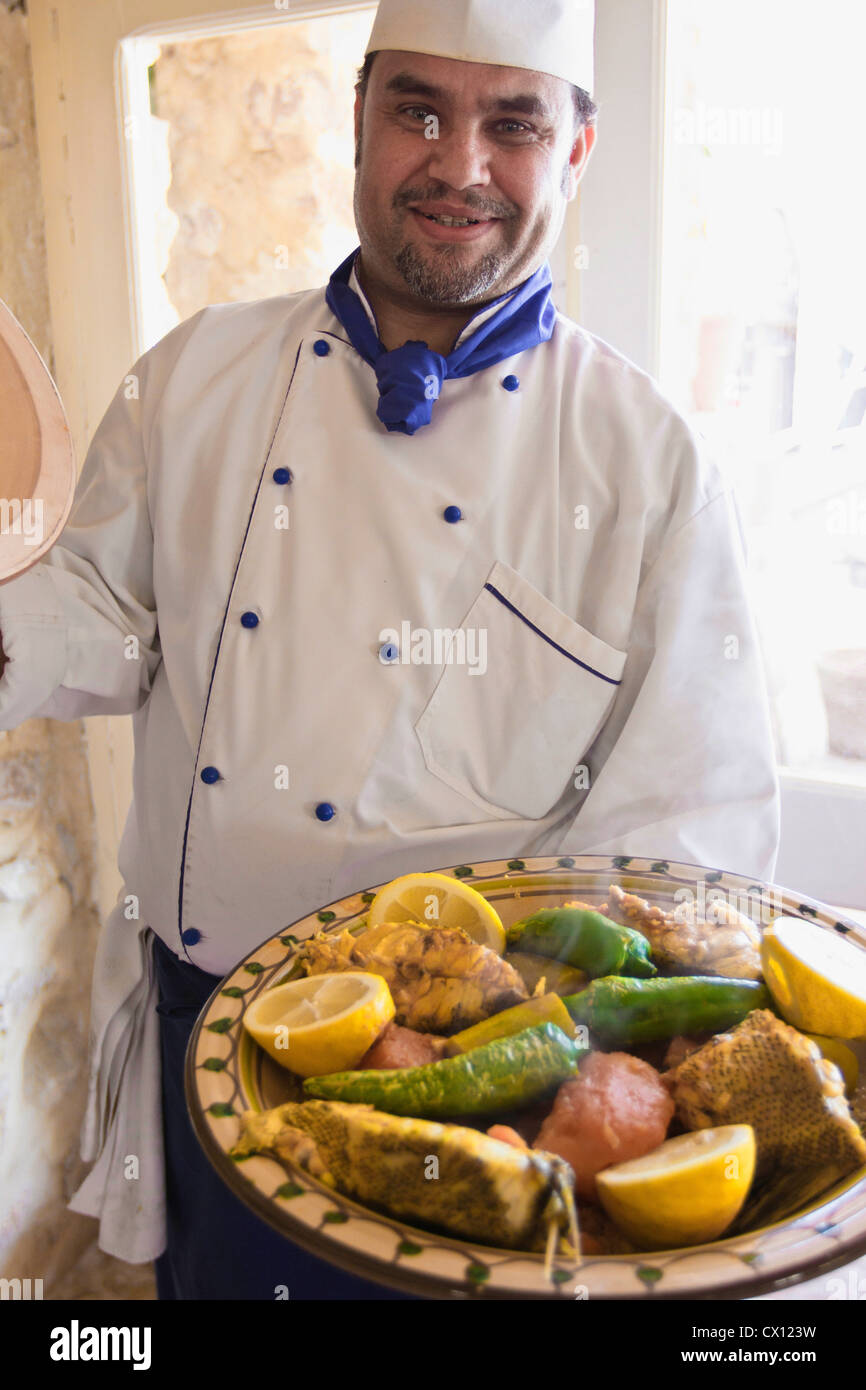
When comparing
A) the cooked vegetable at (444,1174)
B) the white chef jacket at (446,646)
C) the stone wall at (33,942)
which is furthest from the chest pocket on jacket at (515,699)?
the stone wall at (33,942)

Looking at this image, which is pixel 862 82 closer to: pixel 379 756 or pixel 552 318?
pixel 552 318

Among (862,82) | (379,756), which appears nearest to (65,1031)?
(379,756)

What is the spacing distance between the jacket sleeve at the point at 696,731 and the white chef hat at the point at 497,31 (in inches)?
22.1

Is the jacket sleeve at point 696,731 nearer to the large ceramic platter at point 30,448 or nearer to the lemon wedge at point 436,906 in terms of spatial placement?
the lemon wedge at point 436,906

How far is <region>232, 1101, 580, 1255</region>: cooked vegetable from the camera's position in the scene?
624 mm

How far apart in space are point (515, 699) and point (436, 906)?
435 millimetres

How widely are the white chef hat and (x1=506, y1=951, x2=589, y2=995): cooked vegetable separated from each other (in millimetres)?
1009

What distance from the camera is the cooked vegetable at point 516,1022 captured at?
30.5 inches

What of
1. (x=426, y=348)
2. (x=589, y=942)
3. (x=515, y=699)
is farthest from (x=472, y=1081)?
(x=426, y=348)

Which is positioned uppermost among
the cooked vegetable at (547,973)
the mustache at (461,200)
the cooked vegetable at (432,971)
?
the mustache at (461,200)

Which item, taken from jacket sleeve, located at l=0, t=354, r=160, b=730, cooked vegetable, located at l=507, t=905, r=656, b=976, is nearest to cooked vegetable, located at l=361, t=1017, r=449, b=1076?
cooked vegetable, located at l=507, t=905, r=656, b=976

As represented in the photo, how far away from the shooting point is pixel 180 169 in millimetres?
2191

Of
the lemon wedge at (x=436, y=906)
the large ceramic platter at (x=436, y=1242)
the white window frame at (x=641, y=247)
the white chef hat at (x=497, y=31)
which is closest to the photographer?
the large ceramic platter at (x=436, y=1242)

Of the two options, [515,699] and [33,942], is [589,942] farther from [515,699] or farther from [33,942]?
[33,942]
